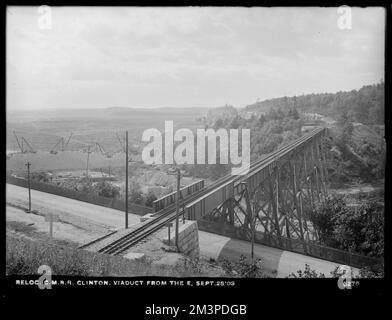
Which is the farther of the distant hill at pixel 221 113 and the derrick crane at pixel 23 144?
the distant hill at pixel 221 113

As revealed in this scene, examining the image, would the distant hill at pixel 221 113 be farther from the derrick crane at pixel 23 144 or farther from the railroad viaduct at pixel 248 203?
the derrick crane at pixel 23 144

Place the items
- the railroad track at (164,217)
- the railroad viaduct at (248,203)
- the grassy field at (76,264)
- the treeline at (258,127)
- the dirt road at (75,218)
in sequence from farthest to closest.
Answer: the railroad viaduct at (248,203) < the treeline at (258,127) < the railroad track at (164,217) < the dirt road at (75,218) < the grassy field at (76,264)

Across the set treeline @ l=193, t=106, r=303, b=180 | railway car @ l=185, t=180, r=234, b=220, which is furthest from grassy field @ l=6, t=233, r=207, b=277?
railway car @ l=185, t=180, r=234, b=220

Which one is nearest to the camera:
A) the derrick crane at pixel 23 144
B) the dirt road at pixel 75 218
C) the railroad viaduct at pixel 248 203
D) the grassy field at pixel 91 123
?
the grassy field at pixel 91 123

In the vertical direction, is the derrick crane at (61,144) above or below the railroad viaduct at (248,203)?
above

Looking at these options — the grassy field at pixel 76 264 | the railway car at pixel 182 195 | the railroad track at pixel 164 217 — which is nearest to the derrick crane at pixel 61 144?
the grassy field at pixel 76 264
